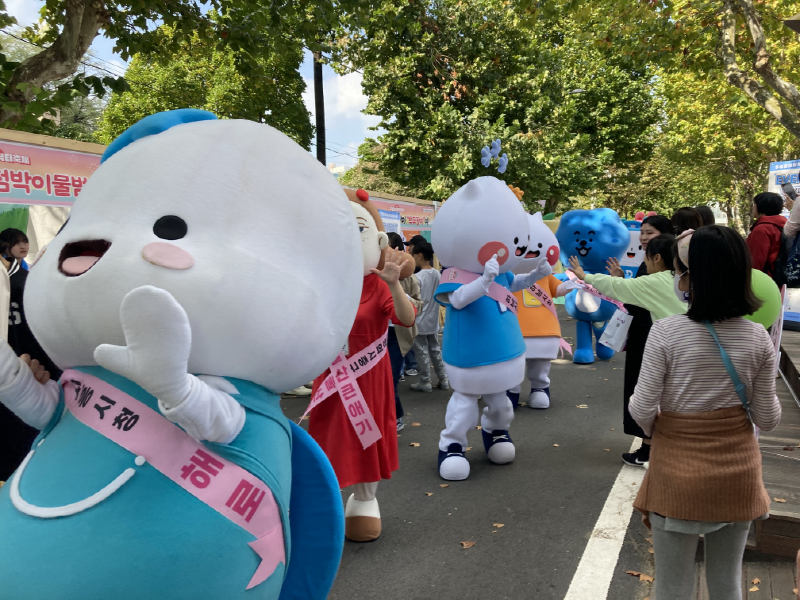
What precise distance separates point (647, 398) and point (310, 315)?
1339 mm

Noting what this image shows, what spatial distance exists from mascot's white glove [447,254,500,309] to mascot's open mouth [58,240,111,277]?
9.55 feet

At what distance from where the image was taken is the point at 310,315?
1.81 metres

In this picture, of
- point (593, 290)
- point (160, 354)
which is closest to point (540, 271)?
point (593, 290)

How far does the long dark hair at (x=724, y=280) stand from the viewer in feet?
7.56

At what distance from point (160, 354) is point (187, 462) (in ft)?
1.09

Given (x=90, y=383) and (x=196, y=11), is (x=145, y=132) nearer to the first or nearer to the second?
(x=90, y=383)

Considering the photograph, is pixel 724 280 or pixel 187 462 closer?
pixel 187 462

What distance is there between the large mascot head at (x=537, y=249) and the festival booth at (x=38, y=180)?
378cm

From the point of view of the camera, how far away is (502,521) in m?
3.98

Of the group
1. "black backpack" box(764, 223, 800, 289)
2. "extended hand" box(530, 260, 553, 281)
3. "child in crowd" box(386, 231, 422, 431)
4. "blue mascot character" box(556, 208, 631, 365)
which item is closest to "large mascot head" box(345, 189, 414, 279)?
"child in crowd" box(386, 231, 422, 431)

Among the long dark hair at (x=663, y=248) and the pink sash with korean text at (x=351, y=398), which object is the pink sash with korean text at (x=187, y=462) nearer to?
the pink sash with korean text at (x=351, y=398)

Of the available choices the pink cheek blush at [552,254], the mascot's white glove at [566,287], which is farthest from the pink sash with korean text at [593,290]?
the pink cheek blush at [552,254]

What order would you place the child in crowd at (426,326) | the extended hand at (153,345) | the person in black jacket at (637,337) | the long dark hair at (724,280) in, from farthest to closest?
the child in crowd at (426,326)
the person in black jacket at (637,337)
the long dark hair at (724,280)
the extended hand at (153,345)

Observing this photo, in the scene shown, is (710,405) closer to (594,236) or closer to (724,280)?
(724,280)
